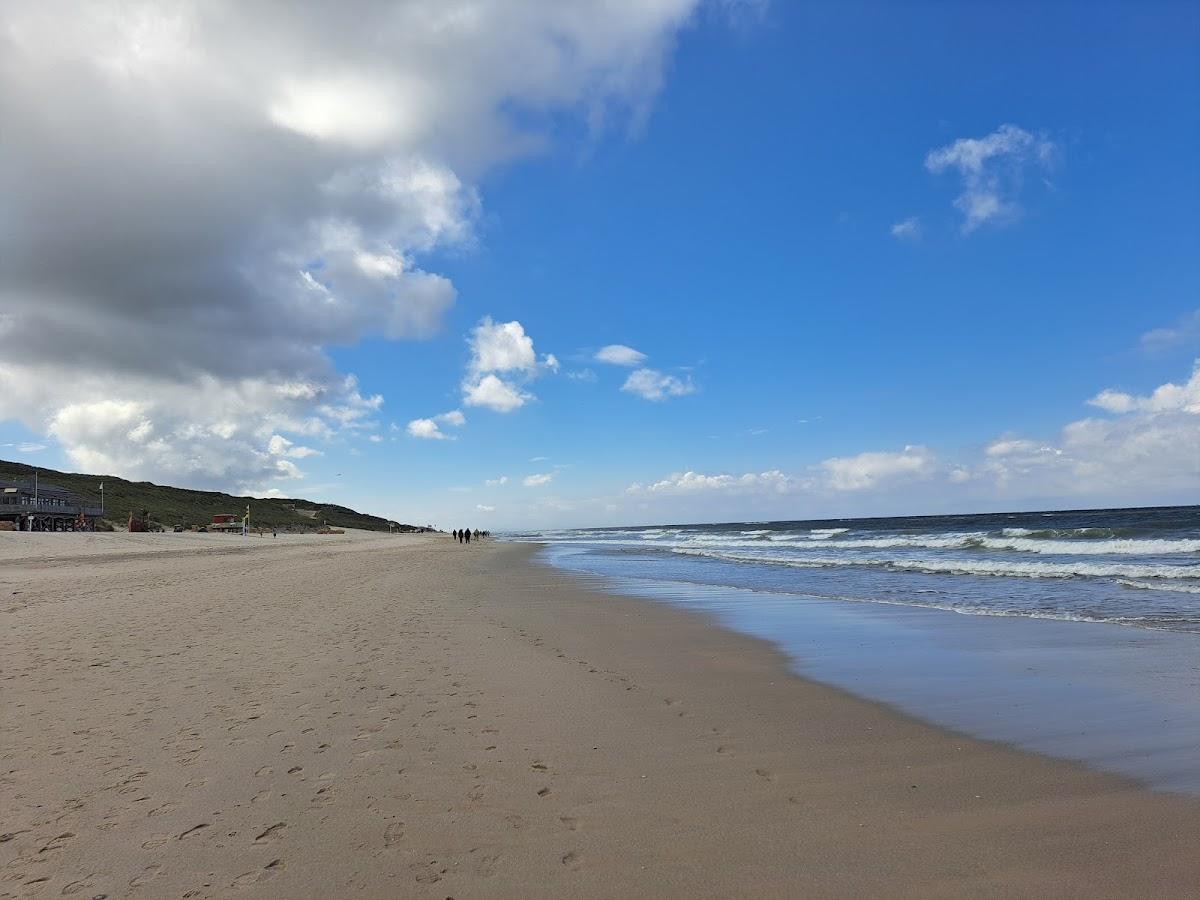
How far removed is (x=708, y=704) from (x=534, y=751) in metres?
2.31

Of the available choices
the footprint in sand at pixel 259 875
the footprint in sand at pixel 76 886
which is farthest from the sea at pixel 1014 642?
the footprint in sand at pixel 76 886

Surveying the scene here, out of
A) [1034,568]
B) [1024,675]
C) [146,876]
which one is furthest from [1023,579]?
[146,876]

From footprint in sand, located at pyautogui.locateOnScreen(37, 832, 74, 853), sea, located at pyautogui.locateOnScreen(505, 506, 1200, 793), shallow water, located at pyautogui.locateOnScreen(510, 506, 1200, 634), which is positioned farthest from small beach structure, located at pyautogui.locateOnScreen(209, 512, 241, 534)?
footprint in sand, located at pyautogui.locateOnScreen(37, 832, 74, 853)

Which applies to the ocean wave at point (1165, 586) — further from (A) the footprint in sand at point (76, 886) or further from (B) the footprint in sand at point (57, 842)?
(B) the footprint in sand at point (57, 842)

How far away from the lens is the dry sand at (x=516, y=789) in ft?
11.4

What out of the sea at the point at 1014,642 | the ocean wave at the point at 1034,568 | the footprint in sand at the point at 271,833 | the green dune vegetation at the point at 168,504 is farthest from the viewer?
the green dune vegetation at the point at 168,504

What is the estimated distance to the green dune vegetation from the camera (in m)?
80.3

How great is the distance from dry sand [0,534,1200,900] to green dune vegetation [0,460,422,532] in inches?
2624

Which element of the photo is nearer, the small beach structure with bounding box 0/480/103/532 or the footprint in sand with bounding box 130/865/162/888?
the footprint in sand with bounding box 130/865/162/888

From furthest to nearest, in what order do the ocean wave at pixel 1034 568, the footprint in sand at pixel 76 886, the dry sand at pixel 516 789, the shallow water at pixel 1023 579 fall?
the ocean wave at pixel 1034 568 < the shallow water at pixel 1023 579 < the dry sand at pixel 516 789 < the footprint in sand at pixel 76 886

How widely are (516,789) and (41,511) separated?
61884mm

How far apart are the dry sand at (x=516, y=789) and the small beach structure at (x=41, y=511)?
5157cm

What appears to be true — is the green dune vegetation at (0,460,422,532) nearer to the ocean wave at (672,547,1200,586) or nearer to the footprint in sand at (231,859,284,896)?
the ocean wave at (672,547,1200,586)

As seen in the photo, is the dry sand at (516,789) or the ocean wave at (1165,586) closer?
the dry sand at (516,789)
